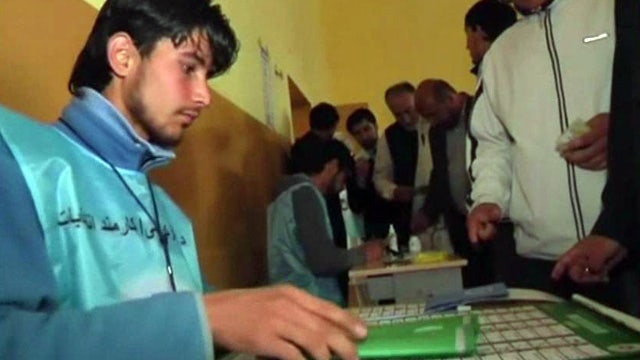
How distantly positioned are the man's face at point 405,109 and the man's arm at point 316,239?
1.53 meters

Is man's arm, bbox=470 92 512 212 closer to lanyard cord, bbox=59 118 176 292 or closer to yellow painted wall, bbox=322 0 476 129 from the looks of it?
lanyard cord, bbox=59 118 176 292

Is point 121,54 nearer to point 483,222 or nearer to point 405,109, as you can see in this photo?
point 483,222

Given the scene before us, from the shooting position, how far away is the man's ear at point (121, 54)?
45.5 inches

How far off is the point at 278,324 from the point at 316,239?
2.88m

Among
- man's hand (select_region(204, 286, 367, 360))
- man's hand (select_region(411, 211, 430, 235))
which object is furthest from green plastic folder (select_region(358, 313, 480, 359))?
man's hand (select_region(411, 211, 430, 235))

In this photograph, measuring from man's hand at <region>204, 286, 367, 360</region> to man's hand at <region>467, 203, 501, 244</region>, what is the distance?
3.76 ft

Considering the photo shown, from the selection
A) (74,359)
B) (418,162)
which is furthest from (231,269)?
(74,359)

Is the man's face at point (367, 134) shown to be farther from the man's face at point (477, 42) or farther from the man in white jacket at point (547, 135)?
the man in white jacket at point (547, 135)

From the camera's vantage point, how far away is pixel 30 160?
85cm

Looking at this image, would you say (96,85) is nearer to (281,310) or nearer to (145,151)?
(145,151)

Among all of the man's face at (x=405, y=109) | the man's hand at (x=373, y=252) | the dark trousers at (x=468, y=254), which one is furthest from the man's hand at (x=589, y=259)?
the man's face at (x=405, y=109)

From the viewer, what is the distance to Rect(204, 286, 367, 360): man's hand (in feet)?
1.82

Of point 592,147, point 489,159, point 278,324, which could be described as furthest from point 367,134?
point 278,324

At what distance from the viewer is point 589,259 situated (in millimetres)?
1521
